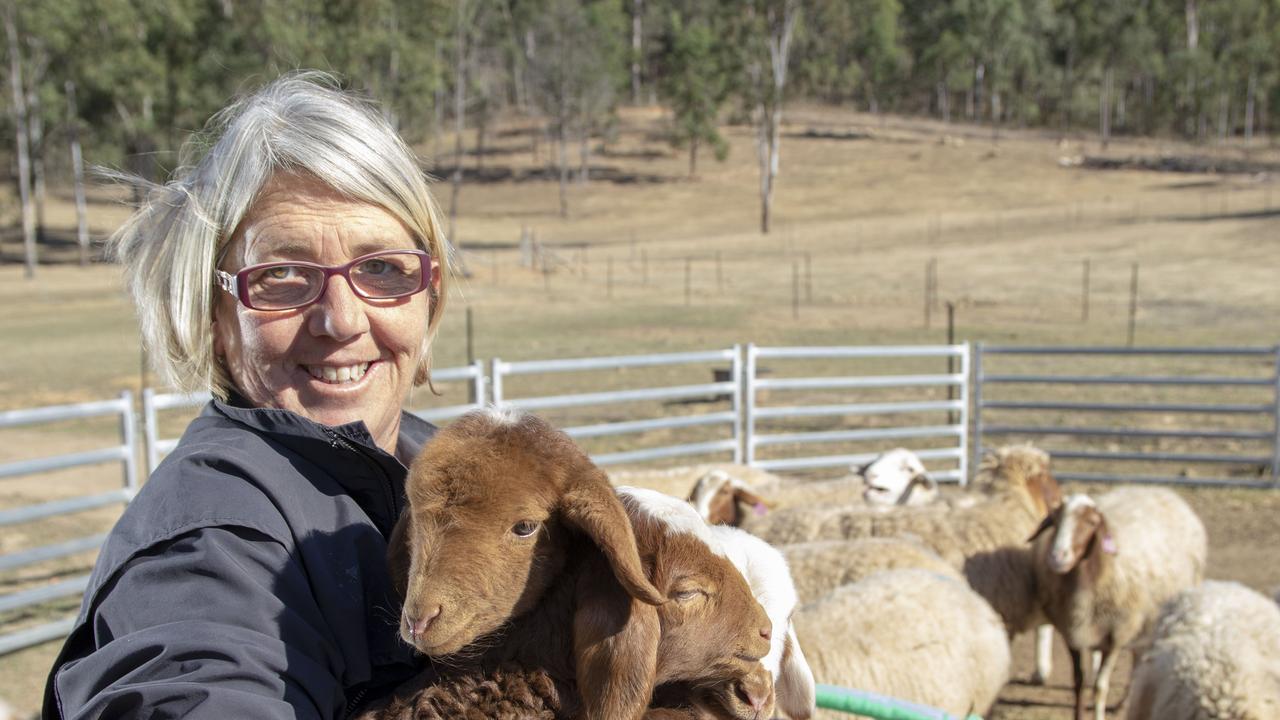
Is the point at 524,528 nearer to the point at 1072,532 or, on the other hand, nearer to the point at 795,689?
the point at 795,689

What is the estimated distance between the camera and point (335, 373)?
2.12 metres

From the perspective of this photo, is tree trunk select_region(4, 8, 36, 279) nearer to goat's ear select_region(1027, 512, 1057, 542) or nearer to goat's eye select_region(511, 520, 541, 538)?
goat's ear select_region(1027, 512, 1057, 542)

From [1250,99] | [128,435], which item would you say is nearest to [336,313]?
[128,435]

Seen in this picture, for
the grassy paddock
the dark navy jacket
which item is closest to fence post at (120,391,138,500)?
the grassy paddock

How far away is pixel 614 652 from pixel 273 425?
737 mm

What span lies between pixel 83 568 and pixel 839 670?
747cm

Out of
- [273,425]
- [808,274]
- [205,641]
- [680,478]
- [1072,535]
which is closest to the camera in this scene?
[205,641]

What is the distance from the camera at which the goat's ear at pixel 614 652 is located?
5.18 ft

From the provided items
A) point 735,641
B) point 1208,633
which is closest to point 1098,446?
point 1208,633

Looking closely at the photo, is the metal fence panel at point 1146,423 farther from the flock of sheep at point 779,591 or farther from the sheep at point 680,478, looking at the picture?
the sheep at point 680,478

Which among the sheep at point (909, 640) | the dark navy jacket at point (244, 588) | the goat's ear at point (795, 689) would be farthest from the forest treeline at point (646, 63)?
the dark navy jacket at point (244, 588)

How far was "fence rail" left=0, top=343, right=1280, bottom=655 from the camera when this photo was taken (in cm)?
826

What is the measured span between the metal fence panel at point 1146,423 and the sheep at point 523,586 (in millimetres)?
10633

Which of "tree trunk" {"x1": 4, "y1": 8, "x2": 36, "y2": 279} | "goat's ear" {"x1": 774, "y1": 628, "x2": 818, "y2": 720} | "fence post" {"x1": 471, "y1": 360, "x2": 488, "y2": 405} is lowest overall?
"fence post" {"x1": 471, "y1": 360, "x2": 488, "y2": 405}
